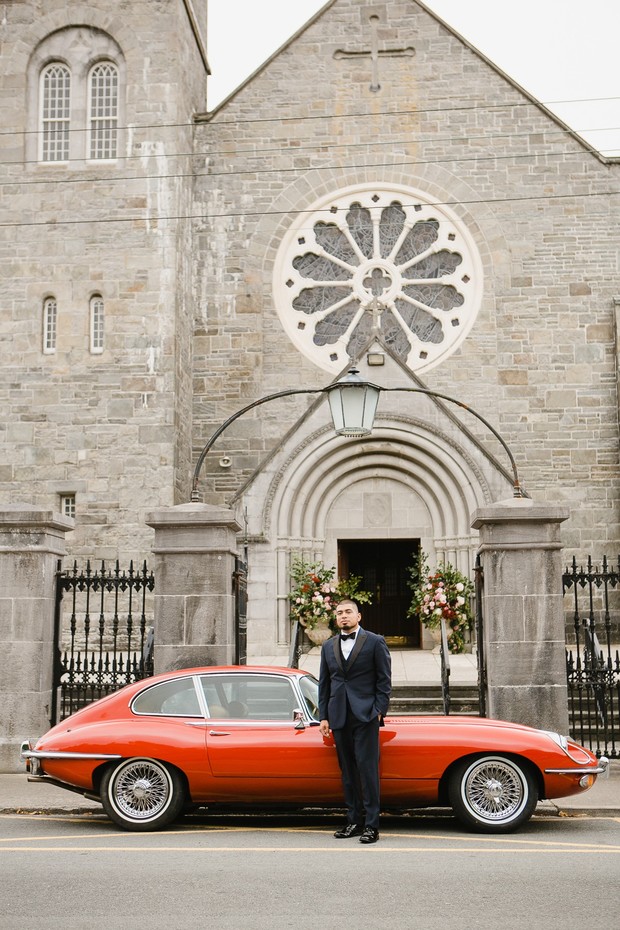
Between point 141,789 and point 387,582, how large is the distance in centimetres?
1403

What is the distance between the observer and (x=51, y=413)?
19266 mm

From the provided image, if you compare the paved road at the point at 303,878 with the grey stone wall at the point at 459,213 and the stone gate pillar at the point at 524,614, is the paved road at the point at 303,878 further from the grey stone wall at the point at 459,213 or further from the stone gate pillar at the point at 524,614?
the grey stone wall at the point at 459,213

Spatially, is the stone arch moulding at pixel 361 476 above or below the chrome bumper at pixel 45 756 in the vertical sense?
above

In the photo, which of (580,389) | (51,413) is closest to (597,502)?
(580,389)

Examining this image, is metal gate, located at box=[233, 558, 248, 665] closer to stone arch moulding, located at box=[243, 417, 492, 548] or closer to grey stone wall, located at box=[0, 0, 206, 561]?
stone arch moulding, located at box=[243, 417, 492, 548]

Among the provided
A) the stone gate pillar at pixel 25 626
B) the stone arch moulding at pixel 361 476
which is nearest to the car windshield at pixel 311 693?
the stone gate pillar at pixel 25 626

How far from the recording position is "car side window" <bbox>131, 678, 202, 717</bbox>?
26.1ft

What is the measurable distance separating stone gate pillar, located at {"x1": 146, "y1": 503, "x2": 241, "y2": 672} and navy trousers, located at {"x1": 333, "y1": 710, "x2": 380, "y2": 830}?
336 centimetres

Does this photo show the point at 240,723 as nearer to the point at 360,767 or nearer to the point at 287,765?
the point at 287,765

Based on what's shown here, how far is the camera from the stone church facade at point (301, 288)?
18812 millimetres

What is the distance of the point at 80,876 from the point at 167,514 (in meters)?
5.12

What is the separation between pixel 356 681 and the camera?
755cm

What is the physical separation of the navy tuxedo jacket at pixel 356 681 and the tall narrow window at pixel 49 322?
13.5 m

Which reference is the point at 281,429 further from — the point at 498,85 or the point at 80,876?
the point at 80,876
